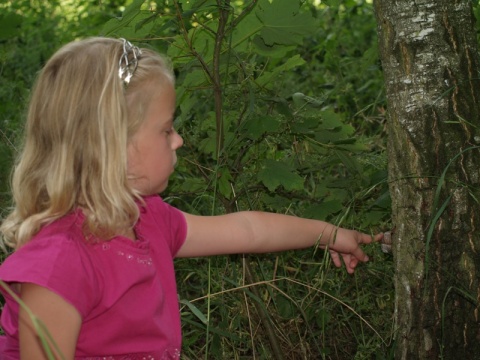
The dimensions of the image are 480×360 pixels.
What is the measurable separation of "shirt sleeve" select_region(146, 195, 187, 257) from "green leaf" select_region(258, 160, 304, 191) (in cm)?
40

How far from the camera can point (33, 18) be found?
6980 mm

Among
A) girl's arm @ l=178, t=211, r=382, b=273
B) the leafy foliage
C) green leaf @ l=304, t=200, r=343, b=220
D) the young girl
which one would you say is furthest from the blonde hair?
green leaf @ l=304, t=200, r=343, b=220

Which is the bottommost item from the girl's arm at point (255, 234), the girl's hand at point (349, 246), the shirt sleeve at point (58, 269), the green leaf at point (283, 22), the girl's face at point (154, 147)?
the girl's hand at point (349, 246)

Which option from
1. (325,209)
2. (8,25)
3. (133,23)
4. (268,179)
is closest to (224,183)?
(268,179)

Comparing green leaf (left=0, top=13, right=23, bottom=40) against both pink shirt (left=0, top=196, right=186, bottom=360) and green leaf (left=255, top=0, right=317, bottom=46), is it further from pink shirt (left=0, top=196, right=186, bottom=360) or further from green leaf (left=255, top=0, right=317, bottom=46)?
pink shirt (left=0, top=196, right=186, bottom=360)

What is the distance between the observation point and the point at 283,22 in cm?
258

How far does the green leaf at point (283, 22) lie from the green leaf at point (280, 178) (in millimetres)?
398

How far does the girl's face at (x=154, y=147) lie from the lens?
2.05 metres

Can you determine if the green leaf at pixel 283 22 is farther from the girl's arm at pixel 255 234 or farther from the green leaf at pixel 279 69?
the girl's arm at pixel 255 234

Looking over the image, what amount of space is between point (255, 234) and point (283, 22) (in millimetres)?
651

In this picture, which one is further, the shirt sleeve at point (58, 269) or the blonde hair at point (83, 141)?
the blonde hair at point (83, 141)

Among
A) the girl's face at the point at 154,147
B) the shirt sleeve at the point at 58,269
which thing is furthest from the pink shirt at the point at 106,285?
the girl's face at the point at 154,147

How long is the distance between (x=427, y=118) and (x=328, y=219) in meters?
0.90

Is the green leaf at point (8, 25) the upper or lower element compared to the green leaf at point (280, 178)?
upper
